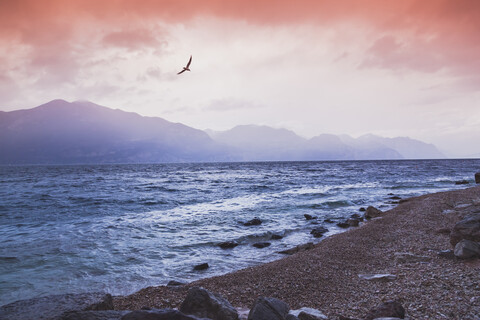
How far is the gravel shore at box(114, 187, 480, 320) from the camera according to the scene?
5.41 m

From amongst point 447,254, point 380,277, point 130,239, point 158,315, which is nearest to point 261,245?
A: point 380,277

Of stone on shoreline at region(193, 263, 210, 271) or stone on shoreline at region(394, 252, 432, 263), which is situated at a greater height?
stone on shoreline at region(394, 252, 432, 263)

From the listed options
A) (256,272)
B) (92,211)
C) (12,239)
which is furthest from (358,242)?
(92,211)

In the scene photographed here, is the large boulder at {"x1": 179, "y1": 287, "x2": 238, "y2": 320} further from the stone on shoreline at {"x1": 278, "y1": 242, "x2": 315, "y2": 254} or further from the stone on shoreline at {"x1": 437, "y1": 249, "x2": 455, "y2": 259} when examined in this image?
the stone on shoreline at {"x1": 437, "y1": 249, "x2": 455, "y2": 259}

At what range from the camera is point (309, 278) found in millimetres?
7723

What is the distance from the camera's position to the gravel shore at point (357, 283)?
17.8ft

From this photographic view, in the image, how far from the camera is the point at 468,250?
24.8 feet

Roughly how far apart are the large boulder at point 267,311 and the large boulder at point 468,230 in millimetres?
7598

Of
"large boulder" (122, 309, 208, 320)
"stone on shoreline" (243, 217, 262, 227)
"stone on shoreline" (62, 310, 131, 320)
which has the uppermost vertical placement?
"large boulder" (122, 309, 208, 320)

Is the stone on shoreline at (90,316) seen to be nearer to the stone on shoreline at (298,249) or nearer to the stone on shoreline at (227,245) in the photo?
the stone on shoreline at (298,249)

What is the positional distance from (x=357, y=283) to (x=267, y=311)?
3.81 m

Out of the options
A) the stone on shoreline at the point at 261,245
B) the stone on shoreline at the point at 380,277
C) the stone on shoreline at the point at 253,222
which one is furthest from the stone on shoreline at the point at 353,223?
the stone on shoreline at the point at 380,277

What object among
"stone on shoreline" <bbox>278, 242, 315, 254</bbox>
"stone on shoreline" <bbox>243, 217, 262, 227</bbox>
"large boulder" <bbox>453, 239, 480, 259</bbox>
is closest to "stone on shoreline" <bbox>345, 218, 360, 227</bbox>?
"stone on shoreline" <bbox>243, 217, 262, 227</bbox>

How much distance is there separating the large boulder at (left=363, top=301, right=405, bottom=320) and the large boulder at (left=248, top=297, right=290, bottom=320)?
1.61m
